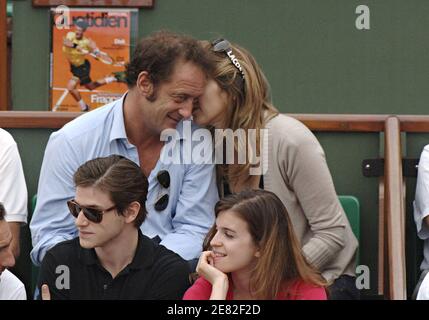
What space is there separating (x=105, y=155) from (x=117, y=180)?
560mm

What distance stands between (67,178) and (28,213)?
16.6 inches

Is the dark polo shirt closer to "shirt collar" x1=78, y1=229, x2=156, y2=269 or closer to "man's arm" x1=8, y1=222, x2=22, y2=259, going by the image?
"shirt collar" x1=78, y1=229, x2=156, y2=269

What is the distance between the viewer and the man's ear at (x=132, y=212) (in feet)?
14.8

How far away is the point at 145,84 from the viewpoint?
5.08 m

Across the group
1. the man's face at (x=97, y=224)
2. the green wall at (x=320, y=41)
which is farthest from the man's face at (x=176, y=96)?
the green wall at (x=320, y=41)

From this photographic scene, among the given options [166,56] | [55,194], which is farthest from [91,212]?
[166,56]

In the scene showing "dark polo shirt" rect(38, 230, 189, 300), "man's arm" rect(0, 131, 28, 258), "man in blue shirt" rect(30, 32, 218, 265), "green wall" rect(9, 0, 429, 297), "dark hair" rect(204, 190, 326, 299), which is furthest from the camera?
"green wall" rect(9, 0, 429, 297)

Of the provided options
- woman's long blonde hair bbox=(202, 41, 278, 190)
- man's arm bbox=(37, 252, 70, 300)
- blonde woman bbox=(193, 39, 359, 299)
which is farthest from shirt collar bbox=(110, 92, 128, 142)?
man's arm bbox=(37, 252, 70, 300)

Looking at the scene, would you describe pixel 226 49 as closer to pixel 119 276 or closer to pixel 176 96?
pixel 176 96

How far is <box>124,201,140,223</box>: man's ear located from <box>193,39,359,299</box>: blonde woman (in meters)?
0.59

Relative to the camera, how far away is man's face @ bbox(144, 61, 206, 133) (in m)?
5.00

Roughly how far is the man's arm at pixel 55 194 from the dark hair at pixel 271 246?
0.82 meters

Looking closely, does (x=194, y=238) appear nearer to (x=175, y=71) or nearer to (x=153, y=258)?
(x=153, y=258)

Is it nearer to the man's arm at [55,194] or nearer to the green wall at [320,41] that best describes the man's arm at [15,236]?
the man's arm at [55,194]
